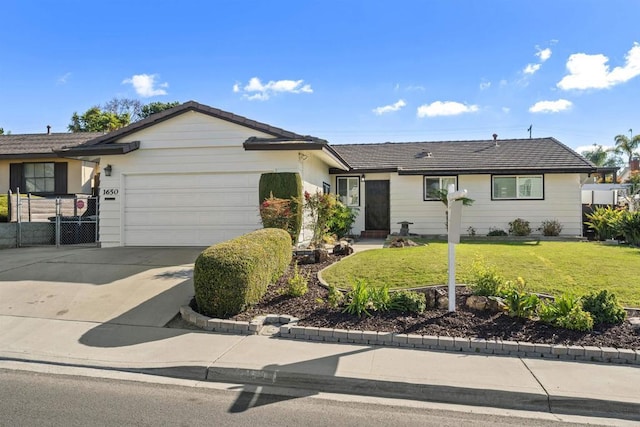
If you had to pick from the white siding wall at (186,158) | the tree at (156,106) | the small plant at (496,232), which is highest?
the tree at (156,106)

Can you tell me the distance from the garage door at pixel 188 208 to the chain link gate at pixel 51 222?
2.37 m

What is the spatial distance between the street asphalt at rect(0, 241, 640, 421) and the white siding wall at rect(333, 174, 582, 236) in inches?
429

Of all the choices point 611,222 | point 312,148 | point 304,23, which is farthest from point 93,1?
point 611,222

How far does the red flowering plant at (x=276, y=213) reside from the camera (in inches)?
380

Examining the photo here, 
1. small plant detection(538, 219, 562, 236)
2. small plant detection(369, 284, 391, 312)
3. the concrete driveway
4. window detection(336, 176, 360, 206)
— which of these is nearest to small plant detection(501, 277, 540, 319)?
small plant detection(369, 284, 391, 312)

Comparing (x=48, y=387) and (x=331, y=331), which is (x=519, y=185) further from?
(x=48, y=387)

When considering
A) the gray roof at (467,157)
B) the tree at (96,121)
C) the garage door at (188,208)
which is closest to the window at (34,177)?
the garage door at (188,208)

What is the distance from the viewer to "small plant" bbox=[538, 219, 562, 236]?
49.2ft

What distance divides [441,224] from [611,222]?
553 centimetres

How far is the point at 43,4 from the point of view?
11.3m

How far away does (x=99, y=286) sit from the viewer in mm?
7746

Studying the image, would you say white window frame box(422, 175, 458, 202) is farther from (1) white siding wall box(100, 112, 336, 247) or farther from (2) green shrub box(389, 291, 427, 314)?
(2) green shrub box(389, 291, 427, 314)

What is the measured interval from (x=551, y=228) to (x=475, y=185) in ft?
9.99

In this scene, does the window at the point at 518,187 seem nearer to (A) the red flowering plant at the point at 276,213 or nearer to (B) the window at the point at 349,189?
(B) the window at the point at 349,189
